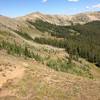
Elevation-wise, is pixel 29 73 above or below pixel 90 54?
above

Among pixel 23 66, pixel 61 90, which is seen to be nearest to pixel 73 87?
pixel 61 90

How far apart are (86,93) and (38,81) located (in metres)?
7.64

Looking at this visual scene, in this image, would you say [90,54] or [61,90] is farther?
[90,54]

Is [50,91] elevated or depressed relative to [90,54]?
elevated

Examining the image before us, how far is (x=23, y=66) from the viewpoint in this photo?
43094mm

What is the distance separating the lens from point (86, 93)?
33688 millimetres

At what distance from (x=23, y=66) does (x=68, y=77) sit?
843cm

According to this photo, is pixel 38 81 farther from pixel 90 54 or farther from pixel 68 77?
pixel 90 54

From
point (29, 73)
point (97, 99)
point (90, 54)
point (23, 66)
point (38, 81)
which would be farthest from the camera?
point (90, 54)

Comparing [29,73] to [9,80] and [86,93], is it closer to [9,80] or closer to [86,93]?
[9,80]

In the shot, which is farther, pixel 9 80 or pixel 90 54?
pixel 90 54

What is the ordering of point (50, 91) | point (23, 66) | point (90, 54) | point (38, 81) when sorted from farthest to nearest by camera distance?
point (90, 54) < point (23, 66) < point (38, 81) < point (50, 91)

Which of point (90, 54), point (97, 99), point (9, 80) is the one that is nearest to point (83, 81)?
point (97, 99)

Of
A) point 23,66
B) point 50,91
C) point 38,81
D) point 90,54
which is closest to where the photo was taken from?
point 50,91
